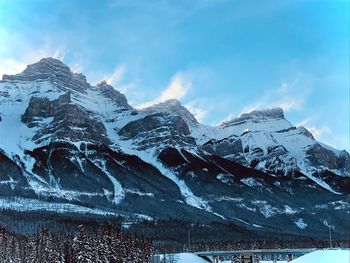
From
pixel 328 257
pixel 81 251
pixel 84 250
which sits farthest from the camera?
pixel 81 251

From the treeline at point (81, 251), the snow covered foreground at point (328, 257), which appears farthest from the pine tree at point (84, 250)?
the snow covered foreground at point (328, 257)

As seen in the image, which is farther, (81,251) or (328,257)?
(81,251)

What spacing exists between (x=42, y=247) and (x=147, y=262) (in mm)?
30743

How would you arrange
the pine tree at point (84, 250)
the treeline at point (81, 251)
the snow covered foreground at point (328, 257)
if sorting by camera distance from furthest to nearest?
the treeline at point (81, 251), the pine tree at point (84, 250), the snow covered foreground at point (328, 257)

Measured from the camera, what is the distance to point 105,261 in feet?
449

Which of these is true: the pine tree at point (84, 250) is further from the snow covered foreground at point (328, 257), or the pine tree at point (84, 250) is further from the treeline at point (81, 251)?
the snow covered foreground at point (328, 257)

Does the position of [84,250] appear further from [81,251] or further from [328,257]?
[328,257]

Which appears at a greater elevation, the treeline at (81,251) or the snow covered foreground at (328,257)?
the treeline at (81,251)

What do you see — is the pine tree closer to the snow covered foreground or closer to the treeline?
the treeline

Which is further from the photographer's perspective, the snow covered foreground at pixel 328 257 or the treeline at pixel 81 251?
the treeline at pixel 81 251

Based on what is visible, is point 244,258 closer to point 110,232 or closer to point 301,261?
point 301,261

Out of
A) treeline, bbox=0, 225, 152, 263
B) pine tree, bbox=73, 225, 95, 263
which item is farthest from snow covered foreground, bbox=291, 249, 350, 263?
pine tree, bbox=73, 225, 95, 263

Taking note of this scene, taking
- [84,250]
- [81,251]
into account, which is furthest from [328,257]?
[81,251]

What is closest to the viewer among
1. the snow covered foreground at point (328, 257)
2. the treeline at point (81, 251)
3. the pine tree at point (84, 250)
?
the snow covered foreground at point (328, 257)
